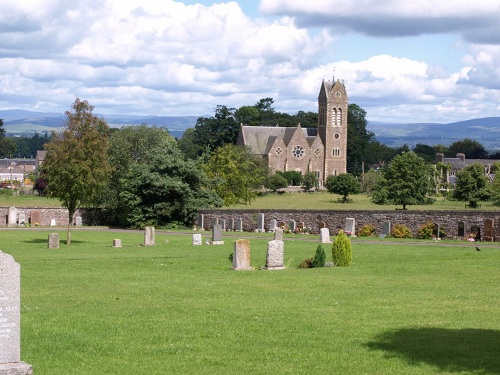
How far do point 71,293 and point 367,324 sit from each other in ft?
23.7

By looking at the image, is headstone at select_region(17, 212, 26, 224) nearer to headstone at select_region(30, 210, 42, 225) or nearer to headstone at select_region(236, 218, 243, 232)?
headstone at select_region(30, 210, 42, 225)

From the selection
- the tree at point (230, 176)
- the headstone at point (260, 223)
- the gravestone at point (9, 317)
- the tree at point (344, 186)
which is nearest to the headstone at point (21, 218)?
the tree at point (230, 176)

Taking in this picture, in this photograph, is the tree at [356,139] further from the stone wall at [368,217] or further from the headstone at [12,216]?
the stone wall at [368,217]

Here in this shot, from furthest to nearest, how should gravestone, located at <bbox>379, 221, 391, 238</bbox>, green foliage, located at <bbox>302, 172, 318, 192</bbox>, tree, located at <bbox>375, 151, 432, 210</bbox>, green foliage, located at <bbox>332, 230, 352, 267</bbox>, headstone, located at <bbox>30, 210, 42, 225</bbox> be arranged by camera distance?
green foliage, located at <bbox>302, 172, 318, 192</bbox>, tree, located at <bbox>375, 151, 432, 210</bbox>, headstone, located at <bbox>30, 210, 42, 225</bbox>, gravestone, located at <bbox>379, 221, 391, 238</bbox>, green foliage, located at <bbox>332, 230, 352, 267</bbox>

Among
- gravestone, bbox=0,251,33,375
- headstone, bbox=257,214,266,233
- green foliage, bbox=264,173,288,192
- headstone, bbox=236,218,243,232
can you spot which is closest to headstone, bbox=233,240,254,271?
gravestone, bbox=0,251,33,375

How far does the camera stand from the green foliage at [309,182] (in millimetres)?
130375

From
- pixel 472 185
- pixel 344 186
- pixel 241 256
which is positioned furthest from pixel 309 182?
pixel 241 256

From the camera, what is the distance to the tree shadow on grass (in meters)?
11.8

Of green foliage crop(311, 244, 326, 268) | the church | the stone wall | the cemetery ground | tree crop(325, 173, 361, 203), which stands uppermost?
the church

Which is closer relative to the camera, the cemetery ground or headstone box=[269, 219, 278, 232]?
the cemetery ground

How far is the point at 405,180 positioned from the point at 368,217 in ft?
122

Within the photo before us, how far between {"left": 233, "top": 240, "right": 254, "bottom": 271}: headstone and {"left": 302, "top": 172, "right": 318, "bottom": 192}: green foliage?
105 meters

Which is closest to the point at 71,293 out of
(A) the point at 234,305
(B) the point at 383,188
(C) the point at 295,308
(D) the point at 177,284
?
(D) the point at 177,284

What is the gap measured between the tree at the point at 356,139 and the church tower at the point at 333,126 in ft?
33.7
